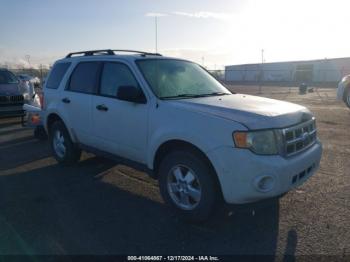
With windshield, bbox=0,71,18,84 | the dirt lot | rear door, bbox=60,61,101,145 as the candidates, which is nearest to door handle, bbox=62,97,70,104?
rear door, bbox=60,61,101,145

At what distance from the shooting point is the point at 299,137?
13.1 feet

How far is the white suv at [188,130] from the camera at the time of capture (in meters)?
3.57

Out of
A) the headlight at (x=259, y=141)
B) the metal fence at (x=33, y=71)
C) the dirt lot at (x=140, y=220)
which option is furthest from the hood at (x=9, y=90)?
the metal fence at (x=33, y=71)

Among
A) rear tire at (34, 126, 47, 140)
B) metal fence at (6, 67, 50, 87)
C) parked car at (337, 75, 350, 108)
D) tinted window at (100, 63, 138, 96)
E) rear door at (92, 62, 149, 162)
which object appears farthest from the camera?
metal fence at (6, 67, 50, 87)

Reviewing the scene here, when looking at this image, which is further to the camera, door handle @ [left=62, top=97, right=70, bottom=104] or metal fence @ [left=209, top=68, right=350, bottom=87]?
metal fence @ [left=209, top=68, right=350, bottom=87]

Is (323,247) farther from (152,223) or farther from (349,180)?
(349,180)

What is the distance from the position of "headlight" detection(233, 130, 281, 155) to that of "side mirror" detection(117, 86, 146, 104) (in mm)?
1492

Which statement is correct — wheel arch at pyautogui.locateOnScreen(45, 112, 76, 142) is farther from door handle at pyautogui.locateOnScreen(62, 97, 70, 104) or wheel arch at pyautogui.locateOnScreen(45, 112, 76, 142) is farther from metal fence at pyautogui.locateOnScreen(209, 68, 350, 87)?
metal fence at pyautogui.locateOnScreen(209, 68, 350, 87)

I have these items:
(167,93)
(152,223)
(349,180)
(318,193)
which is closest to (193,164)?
(152,223)

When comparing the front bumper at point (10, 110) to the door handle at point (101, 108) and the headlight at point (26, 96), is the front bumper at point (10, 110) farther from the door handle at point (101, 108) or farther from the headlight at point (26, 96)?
the door handle at point (101, 108)

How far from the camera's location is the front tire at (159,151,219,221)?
381cm

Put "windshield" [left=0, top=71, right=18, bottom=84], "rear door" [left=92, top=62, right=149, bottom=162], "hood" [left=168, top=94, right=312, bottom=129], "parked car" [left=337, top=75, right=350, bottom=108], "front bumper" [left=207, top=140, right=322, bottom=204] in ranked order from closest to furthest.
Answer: "front bumper" [left=207, top=140, right=322, bottom=204], "hood" [left=168, top=94, right=312, bottom=129], "rear door" [left=92, top=62, right=149, bottom=162], "windshield" [left=0, top=71, right=18, bottom=84], "parked car" [left=337, top=75, right=350, bottom=108]

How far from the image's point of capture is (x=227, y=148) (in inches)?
141

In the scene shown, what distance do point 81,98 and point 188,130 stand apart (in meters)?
2.54
